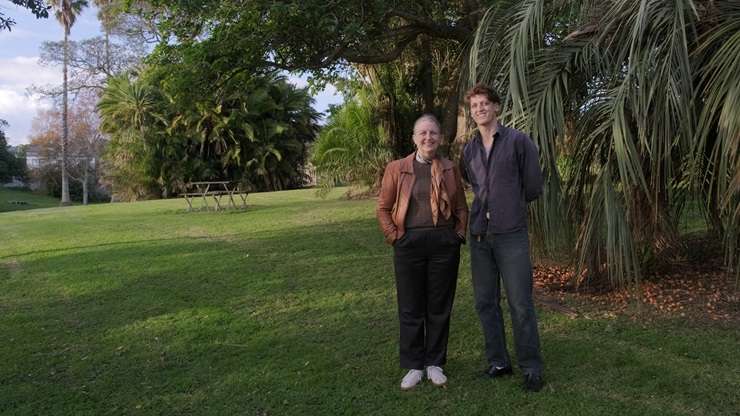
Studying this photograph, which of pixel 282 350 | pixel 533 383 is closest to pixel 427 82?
pixel 282 350

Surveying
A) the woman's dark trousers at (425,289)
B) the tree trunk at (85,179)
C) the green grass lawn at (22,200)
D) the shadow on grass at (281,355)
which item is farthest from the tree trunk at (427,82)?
the tree trunk at (85,179)

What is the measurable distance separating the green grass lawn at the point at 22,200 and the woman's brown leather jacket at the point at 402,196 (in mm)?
41523

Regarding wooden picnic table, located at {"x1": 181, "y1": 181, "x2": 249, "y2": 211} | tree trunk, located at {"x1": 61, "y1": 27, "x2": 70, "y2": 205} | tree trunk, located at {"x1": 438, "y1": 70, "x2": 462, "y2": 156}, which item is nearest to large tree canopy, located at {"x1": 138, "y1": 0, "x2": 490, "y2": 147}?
tree trunk, located at {"x1": 438, "y1": 70, "x2": 462, "y2": 156}

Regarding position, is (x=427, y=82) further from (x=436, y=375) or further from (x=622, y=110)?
(x=436, y=375)

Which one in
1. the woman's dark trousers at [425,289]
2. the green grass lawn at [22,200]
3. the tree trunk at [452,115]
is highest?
the tree trunk at [452,115]

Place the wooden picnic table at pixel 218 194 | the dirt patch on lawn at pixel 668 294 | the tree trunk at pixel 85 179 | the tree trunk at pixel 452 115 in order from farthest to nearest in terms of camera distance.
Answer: the tree trunk at pixel 85 179 → the wooden picnic table at pixel 218 194 → the tree trunk at pixel 452 115 → the dirt patch on lawn at pixel 668 294

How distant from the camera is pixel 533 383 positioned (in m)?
3.86

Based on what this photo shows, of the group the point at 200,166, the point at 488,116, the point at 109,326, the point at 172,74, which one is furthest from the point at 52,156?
the point at 488,116

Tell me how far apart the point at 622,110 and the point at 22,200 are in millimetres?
50313

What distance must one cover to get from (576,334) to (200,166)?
29.8m

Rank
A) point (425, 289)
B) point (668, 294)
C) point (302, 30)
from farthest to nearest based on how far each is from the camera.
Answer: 1. point (302, 30)
2. point (668, 294)
3. point (425, 289)

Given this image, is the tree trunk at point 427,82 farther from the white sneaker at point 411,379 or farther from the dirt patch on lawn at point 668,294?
the white sneaker at point 411,379

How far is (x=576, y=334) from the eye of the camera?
491 cm

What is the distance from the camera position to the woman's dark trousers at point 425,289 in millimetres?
3879
